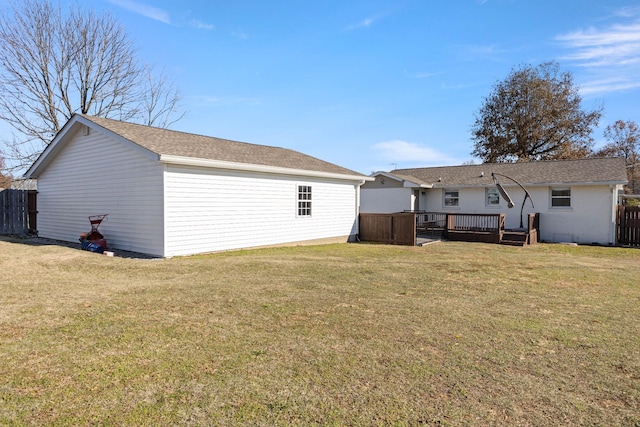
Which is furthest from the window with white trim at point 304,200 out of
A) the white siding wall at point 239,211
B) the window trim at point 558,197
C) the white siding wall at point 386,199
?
the window trim at point 558,197

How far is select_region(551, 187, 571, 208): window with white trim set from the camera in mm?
18016

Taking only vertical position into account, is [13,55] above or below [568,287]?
above

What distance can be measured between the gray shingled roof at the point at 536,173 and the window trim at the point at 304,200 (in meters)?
8.57

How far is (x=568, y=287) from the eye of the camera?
739 cm

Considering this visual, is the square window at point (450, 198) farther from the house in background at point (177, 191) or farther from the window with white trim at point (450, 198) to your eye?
the house in background at point (177, 191)

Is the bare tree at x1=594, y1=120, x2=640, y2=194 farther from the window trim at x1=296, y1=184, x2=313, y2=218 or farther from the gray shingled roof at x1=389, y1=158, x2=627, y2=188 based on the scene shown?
the window trim at x1=296, y1=184, x2=313, y2=218

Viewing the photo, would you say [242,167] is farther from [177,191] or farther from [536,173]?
[536,173]

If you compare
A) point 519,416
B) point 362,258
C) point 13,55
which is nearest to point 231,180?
point 362,258

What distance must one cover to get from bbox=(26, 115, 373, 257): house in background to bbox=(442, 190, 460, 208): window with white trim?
26.6 ft

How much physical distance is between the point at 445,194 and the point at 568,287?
14.6m

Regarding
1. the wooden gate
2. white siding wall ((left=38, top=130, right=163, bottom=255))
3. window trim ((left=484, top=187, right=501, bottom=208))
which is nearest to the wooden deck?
window trim ((left=484, top=187, right=501, bottom=208))

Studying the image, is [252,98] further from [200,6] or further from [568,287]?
[568,287]

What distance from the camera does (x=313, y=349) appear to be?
13.1ft

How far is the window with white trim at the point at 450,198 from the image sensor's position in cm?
2114
